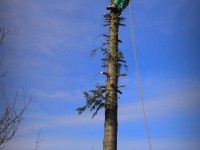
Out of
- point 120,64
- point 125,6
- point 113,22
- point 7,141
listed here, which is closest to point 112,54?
point 120,64

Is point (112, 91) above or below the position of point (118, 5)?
below

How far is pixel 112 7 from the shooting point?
29.7ft

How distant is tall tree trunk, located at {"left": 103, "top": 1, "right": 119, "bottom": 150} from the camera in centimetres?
793

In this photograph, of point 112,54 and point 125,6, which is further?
point 125,6

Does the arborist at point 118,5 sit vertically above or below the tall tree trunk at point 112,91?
above

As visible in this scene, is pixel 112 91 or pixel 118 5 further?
pixel 118 5

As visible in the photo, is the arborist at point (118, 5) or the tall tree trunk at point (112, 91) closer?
the tall tree trunk at point (112, 91)

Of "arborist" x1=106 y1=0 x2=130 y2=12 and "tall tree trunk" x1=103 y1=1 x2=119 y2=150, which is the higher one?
"arborist" x1=106 y1=0 x2=130 y2=12

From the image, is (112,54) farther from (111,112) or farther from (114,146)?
(114,146)

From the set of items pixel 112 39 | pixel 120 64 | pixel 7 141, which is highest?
pixel 112 39

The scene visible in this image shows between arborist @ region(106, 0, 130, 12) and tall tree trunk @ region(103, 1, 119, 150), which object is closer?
tall tree trunk @ region(103, 1, 119, 150)

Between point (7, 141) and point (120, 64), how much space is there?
3630 mm

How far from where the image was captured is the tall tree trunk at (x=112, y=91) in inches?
312

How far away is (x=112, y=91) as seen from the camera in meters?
8.28
